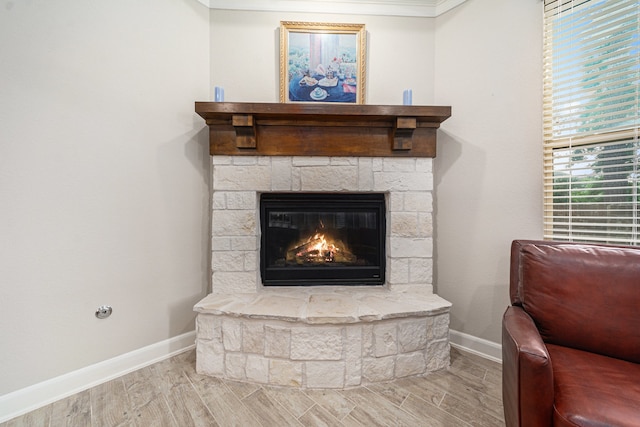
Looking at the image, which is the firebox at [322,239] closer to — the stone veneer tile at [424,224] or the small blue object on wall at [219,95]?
the stone veneer tile at [424,224]

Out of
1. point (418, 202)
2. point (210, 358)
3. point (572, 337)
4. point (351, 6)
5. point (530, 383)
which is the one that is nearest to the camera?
point (530, 383)

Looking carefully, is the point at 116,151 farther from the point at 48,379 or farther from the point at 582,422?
the point at 582,422

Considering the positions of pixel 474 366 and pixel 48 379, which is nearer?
pixel 48 379

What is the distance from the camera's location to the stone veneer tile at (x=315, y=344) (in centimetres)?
153

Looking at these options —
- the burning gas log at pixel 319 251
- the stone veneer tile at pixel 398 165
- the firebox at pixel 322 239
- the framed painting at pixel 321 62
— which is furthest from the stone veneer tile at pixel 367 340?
the framed painting at pixel 321 62

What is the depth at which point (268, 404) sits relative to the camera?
141cm

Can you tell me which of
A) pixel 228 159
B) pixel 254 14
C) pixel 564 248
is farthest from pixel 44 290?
pixel 564 248

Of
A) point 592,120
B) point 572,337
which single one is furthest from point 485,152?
point 572,337

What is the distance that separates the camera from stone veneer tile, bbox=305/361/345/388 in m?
1.53

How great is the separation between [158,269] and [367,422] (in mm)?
1634

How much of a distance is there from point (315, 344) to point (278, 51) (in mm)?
2177

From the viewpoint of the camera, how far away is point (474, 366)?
1737mm

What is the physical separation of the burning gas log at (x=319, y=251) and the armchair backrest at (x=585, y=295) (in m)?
1.17

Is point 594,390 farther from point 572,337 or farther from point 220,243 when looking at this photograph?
point 220,243
